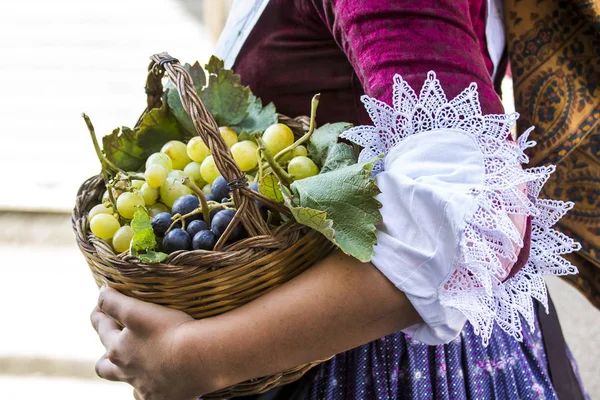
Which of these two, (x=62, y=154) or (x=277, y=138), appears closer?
(x=277, y=138)

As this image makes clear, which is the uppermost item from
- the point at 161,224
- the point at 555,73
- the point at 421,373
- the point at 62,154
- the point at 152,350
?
the point at 555,73

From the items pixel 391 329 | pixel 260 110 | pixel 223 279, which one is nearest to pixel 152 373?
pixel 223 279

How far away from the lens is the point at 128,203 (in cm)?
76

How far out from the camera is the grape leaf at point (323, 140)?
759 mm

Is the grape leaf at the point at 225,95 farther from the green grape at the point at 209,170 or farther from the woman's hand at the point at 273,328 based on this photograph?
the woman's hand at the point at 273,328

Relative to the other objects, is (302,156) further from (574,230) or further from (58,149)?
(58,149)

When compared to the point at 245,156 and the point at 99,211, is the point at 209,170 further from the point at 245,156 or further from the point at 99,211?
the point at 99,211

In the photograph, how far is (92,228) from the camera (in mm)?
751

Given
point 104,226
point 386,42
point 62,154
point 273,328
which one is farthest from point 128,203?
point 62,154

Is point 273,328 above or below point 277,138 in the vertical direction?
below

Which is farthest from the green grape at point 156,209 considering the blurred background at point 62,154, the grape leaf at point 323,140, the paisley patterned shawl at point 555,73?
the blurred background at point 62,154

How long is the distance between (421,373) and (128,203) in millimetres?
454

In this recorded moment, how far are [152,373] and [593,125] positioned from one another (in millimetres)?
663

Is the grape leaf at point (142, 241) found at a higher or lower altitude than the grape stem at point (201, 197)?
lower
